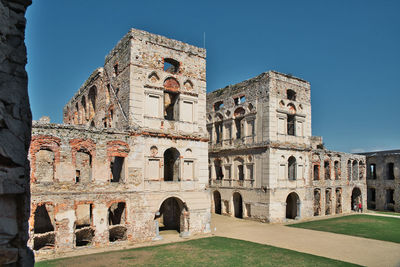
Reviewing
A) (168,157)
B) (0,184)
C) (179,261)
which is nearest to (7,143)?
(0,184)

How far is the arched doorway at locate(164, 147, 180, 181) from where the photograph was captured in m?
20.1

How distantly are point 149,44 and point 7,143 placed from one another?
16.2 meters

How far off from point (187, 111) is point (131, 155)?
4.81m

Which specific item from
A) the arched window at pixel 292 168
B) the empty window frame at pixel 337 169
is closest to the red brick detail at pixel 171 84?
the arched window at pixel 292 168

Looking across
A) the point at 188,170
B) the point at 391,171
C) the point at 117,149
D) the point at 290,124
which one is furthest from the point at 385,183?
the point at 117,149

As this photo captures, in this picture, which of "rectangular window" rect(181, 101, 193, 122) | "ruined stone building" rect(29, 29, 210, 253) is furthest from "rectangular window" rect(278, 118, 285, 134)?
"rectangular window" rect(181, 101, 193, 122)

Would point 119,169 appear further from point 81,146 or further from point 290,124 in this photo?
point 290,124

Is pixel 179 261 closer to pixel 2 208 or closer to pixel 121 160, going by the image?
pixel 121 160

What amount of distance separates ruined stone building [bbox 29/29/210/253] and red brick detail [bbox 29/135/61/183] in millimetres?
44

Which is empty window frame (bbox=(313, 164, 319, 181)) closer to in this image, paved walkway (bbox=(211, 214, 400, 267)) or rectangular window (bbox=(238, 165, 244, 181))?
rectangular window (bbox=(238, 165, 244, 181))

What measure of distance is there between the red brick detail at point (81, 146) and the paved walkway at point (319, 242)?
963 centimetres

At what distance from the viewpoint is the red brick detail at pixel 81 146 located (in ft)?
53.5

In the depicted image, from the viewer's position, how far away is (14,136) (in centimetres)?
410

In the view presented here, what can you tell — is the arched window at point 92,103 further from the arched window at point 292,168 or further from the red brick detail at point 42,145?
the arched window at point 292,168
